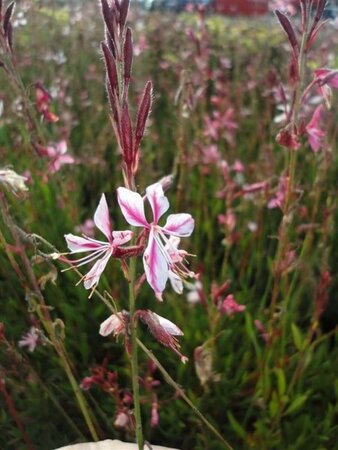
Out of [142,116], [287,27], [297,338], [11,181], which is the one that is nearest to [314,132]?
[287,27]

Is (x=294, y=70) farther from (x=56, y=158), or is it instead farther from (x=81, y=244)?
(x=56, y=158)

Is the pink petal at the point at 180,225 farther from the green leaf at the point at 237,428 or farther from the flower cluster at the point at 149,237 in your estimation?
the green leaf at the point at 237,428

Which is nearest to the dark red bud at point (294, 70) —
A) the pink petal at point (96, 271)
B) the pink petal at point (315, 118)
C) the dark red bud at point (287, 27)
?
the dark red bud at point (287, 27)

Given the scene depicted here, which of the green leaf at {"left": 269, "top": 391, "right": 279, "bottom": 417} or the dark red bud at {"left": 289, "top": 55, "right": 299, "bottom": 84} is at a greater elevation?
the dark red bud at {"left": 289, "top": 55, "right": 299, "bottom": 84}

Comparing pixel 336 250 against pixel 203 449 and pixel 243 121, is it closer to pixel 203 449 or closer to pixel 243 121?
pixel 203 449

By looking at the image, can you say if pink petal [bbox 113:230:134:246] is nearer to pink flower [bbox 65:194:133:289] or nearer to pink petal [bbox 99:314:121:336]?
pink flower [bbox 65:194:133:289]

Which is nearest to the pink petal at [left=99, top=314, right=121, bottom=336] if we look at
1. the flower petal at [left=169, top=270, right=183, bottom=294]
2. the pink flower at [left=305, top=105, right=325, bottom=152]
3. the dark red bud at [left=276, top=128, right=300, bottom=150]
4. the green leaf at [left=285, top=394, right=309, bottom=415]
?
the flower petal at [left=169, top=270, right=183, bottom=294]

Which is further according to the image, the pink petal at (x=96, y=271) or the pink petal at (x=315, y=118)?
the pink petal at (x=315, y=118)
